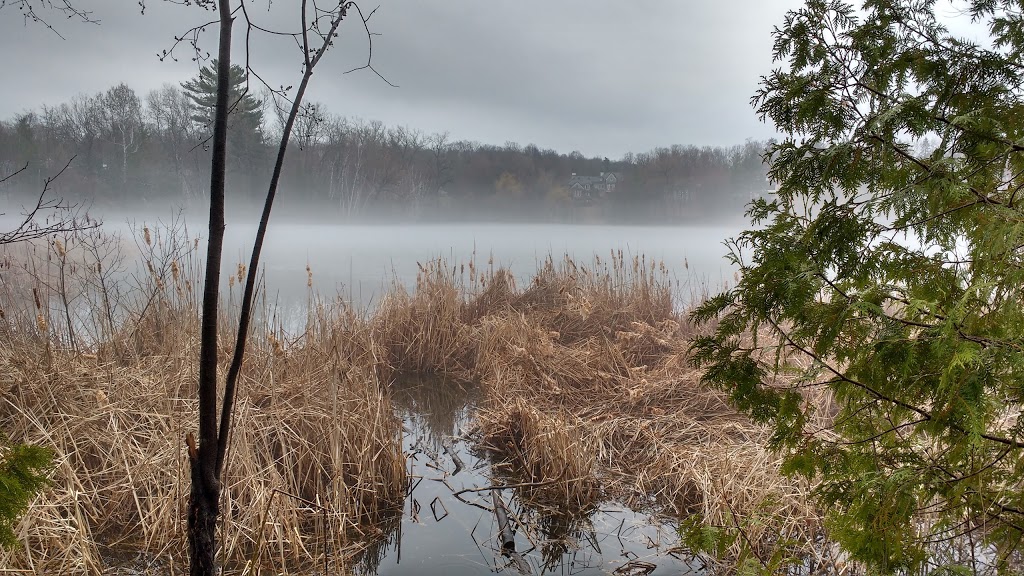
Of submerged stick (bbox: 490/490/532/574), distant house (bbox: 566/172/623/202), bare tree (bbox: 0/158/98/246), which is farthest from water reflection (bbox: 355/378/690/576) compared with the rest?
distant house (bbox: 566/172/623/202)

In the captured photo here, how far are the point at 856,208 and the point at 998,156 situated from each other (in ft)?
0.75

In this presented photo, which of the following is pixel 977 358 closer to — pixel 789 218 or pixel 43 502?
pixel 789 218

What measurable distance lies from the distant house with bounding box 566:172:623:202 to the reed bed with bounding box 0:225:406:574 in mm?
13426

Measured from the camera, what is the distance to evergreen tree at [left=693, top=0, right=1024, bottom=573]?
3.00 ft

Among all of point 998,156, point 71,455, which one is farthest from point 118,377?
point 998,156

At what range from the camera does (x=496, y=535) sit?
2312 millimetres

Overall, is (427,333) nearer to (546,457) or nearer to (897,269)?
(546,457)

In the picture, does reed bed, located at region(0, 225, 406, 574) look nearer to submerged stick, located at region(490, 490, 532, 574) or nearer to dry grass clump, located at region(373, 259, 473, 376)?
submerged stick, located at region(490, 490, 532, 574)

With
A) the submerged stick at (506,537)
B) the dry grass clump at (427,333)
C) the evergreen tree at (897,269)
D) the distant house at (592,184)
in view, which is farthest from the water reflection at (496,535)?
the distant house at (592,184)

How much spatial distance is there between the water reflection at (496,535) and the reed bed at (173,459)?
0.15 m

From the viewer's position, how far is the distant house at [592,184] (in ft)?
52.0

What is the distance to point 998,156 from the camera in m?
0.99

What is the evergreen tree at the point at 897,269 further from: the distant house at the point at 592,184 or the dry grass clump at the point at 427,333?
the distant house at the point at 592,184

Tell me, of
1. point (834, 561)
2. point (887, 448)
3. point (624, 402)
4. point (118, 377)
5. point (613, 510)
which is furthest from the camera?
point (624, 402)
